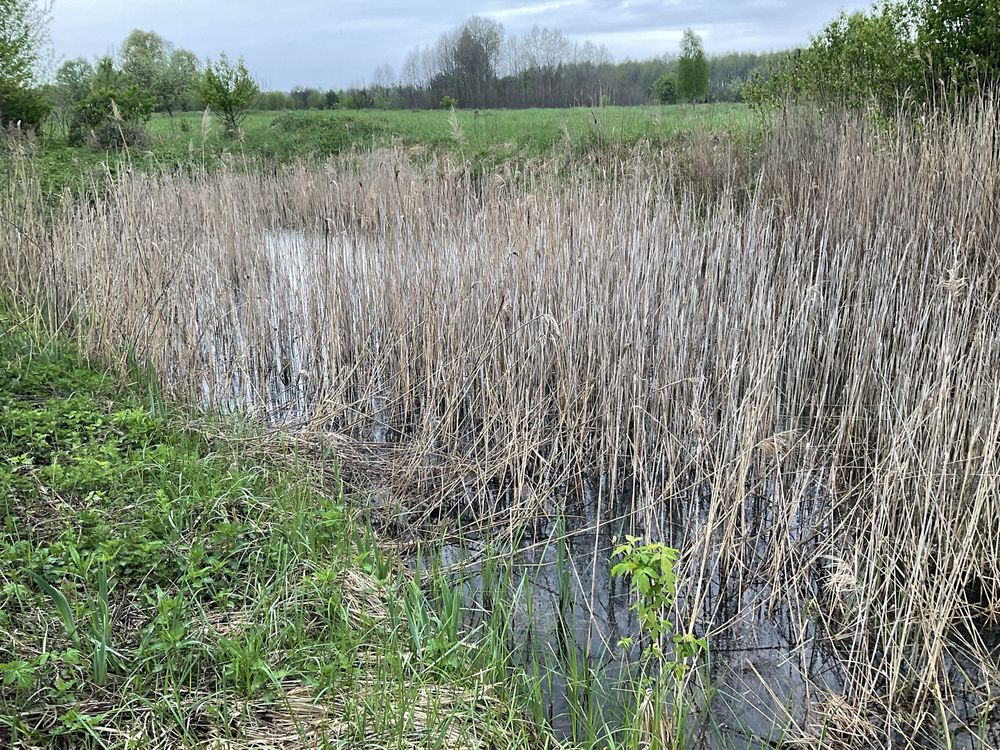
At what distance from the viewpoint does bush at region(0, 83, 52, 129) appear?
15602mm

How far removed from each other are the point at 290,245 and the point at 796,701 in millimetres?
4976

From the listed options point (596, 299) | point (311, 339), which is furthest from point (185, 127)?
point (596, 299)

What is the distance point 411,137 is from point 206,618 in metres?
15.2

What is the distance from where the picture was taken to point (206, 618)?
7.75 ft

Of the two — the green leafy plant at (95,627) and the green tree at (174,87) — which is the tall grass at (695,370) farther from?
the green tree at (174,87)

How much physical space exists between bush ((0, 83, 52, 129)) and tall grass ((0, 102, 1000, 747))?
11922 mm

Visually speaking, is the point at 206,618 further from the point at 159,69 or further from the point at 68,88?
the point at 159,69

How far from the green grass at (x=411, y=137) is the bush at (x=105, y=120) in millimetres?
284

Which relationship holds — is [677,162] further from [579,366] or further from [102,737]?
[102,737]

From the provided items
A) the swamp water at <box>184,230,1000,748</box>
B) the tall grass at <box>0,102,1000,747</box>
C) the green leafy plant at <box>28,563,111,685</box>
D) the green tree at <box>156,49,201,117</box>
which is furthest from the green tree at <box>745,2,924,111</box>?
the green tree at <box>156,49,201,117</box>

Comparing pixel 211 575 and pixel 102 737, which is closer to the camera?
pixel 102 737

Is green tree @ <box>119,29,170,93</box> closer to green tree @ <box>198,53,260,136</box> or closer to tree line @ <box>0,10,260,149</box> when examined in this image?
tree line @ <box>0,10,260,149</box>

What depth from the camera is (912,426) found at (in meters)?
2.58

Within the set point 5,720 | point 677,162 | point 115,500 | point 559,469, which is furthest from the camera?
point 677,162
